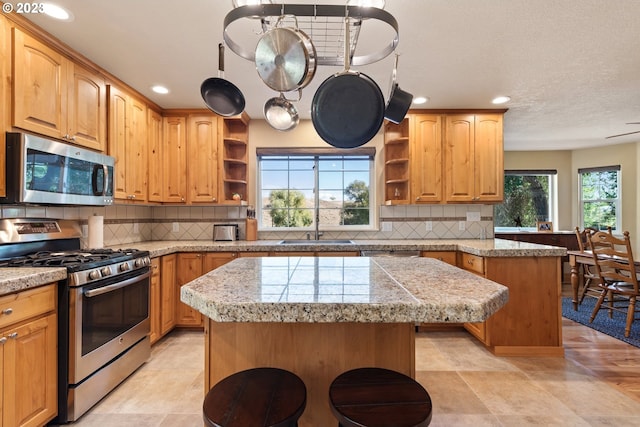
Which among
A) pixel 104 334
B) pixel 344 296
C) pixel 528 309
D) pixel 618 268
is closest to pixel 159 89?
pixel 104 334

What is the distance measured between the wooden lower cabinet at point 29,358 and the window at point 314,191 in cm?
245

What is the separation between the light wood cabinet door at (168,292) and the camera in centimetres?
295

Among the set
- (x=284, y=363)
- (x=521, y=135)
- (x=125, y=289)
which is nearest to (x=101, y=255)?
(x=125, y=289)

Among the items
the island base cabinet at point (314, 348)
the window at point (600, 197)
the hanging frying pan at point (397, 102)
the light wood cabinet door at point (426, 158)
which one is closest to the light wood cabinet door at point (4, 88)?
the island base cabinet at point (314, 348)

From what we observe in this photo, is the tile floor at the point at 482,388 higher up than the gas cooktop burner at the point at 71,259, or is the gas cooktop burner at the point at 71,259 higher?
the gas cooktop burner at the point at 71,259

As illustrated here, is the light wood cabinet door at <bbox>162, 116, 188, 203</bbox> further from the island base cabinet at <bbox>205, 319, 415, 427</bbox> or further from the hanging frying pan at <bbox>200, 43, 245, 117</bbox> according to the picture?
the island base cabinet at <bbox>205, 319, 415, 427</bbox>

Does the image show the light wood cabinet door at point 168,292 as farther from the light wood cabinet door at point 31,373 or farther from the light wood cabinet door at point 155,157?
the light wood cabinet door at point 31,373

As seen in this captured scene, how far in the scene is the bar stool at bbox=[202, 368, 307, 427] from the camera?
3.10ft

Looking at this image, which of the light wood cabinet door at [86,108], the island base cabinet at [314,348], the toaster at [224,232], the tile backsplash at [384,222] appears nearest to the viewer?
the island base cabinet at [314,348]

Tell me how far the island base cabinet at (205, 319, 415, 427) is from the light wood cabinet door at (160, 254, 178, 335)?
1.89 m

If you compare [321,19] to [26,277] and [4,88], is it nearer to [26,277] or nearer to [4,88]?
[4,88]

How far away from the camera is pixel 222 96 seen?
1758 millimetres

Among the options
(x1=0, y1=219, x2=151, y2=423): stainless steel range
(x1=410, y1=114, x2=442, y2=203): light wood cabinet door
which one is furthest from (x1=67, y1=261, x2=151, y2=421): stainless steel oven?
(x1=410, y1=114, x2=442, y2=203): light wood cabinet door

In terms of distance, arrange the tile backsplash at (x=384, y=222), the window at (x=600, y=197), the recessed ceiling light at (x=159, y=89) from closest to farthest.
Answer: the recessed ceiling light at (x=159, y=89), the tile backsplash at (x=384, y=222), the window at (x=600, y=197)
